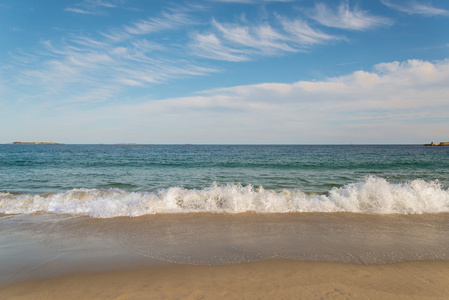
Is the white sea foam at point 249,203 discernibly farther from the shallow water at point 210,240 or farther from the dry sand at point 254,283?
the dry sand at point 254,283

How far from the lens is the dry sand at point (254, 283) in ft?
11.2

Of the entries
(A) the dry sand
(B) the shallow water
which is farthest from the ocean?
(A) the dry sand

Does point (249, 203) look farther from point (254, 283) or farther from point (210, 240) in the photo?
point (254, 283)

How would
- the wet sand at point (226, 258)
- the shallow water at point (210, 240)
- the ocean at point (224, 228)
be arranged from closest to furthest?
the wet sand at point (226, 258) → the shallow water at point (210, 240) → the ocean at point (224, 228)

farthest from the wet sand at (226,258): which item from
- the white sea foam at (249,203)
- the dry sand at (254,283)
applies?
the white sea foam at (249,203)

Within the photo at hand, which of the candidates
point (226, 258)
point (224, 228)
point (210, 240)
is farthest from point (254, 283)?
point (224, 228)

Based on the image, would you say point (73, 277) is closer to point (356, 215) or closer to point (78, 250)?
point (78, 250)

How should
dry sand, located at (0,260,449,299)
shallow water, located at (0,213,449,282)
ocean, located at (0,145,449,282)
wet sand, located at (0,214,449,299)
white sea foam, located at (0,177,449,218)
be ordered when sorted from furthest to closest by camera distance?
white sea foam, located at (0,177,449,218)
ocean, located at (0,145,449,282)
shallow water, located at (0,213,449,282)
wet sand, located at (0,214,449,299)
dry sand, located at (0,260,449,299)

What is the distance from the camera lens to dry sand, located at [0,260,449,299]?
341cm

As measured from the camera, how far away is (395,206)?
A: 8055mm

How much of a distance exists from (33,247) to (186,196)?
434 centimetres

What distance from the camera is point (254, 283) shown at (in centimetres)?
365

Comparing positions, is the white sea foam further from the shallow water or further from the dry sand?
the dry sand

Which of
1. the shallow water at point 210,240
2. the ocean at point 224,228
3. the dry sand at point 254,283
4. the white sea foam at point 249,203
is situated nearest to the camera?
the dry sand at point 254,283
